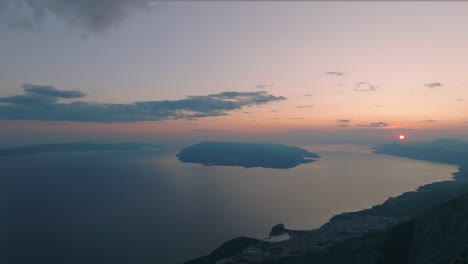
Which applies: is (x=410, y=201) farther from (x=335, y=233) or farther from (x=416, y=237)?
(x=416, y=237)

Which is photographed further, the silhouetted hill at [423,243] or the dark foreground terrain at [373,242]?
the dark foreground terrain at [373,242]

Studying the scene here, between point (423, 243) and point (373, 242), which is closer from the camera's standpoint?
point (423, 243)

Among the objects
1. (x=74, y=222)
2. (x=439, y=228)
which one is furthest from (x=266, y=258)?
(x=74, y=222)

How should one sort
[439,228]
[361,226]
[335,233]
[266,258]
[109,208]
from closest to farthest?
[439,228] < [266,258] < [335,233] < [361,226] < [109,208]

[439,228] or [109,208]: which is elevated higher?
[439,228]

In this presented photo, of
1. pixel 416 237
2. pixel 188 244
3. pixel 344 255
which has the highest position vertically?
pixel 416 237

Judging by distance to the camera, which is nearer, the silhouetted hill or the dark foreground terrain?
the silhouetted hill

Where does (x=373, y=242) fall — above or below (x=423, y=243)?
below

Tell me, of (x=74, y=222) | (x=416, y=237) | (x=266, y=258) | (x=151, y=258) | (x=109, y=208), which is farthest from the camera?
(x=109, y=208)
